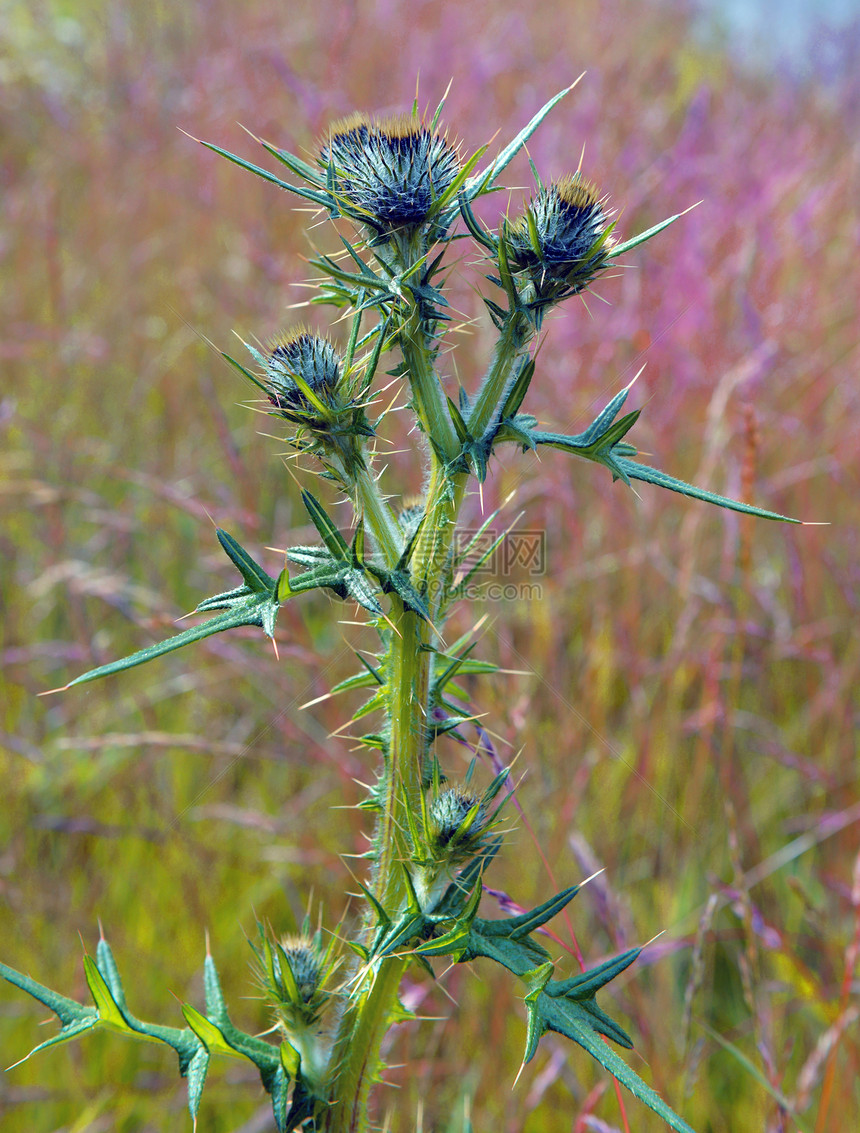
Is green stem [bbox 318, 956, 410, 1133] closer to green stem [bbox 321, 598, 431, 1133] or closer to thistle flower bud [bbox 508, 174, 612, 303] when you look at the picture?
green stem [bbox 321, 598, 431, 1133]

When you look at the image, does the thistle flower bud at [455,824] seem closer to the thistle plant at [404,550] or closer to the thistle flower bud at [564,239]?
the thistle plant at [404,550]

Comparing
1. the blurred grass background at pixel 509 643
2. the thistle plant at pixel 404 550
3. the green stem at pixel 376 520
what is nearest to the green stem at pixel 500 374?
the thistle plant at pixel 404 550

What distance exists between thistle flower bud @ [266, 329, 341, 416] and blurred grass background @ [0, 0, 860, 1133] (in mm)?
837

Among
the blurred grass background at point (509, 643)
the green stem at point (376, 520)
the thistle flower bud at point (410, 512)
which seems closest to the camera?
the green stem at point (376, 520)

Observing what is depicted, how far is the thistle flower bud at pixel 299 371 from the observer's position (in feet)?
4.02

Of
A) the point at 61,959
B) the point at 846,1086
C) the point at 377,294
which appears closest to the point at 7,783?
the point at 61,959

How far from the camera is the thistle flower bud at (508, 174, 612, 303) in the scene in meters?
1.20

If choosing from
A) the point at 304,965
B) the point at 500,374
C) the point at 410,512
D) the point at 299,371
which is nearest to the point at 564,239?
the point at 500,374

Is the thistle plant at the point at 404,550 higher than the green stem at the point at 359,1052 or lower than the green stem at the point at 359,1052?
higher

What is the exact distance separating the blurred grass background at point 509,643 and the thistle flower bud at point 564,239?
0.72 m

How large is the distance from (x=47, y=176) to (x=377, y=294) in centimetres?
518

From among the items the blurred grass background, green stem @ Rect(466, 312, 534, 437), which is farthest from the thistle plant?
the blurred grass background

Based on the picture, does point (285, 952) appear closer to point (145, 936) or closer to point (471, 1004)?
point (471, 1004)

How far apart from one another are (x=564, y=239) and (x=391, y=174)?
0.27 metres
